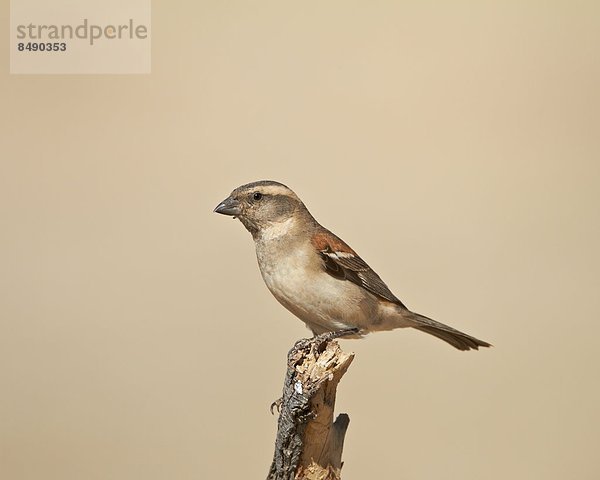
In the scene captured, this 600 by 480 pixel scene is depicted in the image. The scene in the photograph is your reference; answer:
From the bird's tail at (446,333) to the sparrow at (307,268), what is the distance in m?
0.12

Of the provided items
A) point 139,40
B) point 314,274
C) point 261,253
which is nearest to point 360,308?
point 314,274

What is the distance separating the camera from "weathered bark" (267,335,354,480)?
3494 mm

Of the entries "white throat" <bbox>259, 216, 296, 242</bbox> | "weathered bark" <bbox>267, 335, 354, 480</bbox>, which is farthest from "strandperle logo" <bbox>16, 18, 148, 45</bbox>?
"weathered bark" <bbox>267, 335, 354, 480</bbox>

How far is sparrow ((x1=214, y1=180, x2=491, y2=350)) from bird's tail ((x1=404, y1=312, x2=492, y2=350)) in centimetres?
12

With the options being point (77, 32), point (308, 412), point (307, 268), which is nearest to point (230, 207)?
point (307, 268)

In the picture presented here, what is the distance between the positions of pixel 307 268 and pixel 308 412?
871 millimetres

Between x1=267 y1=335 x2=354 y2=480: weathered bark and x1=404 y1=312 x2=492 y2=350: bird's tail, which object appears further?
x1=404 y1=312 x2=492 y2=350: bird's tail

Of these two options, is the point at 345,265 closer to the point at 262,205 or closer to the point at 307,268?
the point at 307,268

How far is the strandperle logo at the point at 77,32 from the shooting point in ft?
20.4

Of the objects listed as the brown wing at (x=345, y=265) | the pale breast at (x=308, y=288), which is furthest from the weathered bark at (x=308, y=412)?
the brown wing at (x=345, y=265)

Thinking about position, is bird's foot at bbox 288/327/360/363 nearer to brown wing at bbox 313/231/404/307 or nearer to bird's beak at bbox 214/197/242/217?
brown wing at bbox 313/231/404/307

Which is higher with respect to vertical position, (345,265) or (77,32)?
(77,32)

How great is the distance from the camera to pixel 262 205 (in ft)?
14.0

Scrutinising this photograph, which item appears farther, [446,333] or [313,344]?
[446,333]
